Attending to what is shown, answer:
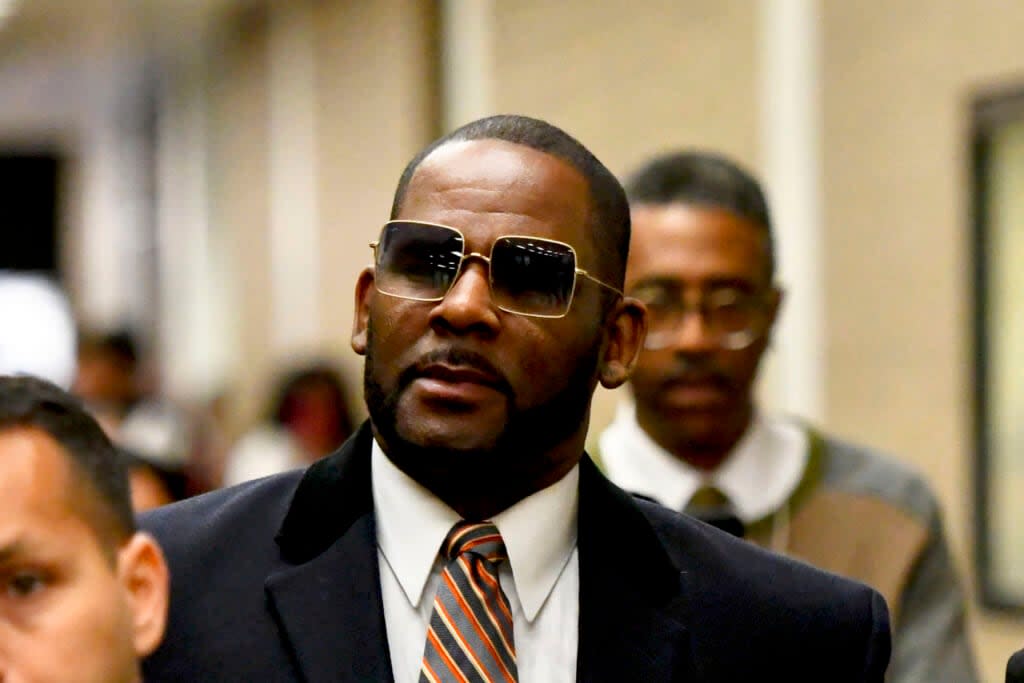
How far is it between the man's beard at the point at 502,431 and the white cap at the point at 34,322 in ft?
54.5

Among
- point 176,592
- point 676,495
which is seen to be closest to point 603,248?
point 176,592

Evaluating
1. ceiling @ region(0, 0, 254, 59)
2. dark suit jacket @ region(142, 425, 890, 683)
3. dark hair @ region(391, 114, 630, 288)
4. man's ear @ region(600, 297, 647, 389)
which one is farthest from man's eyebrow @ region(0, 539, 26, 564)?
Result: ceiling @ region(0, 0, 254, 59)

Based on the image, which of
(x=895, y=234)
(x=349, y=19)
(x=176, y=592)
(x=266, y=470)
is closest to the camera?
(x=176, y=592)

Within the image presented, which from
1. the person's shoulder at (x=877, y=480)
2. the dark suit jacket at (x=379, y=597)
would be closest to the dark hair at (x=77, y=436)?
the dark suit jacket at (x=379, y=597)

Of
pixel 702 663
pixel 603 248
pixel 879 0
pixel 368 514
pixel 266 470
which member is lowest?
pixel 266 470

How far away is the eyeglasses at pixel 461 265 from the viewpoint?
6.39 feet

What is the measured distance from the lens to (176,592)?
6.24 ft

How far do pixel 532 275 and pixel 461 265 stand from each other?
9cm

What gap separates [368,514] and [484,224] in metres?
0.39

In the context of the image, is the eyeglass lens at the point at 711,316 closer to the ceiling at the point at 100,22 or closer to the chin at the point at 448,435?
the chin at the point at 448,435

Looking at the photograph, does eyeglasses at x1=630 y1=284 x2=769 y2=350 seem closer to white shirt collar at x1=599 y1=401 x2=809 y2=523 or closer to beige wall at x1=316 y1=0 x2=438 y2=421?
white shirt collar at x1=599 y1=401 x2=809 y2=523

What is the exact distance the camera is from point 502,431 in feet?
6.37

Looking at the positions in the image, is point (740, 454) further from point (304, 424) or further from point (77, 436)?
point (304, 424)

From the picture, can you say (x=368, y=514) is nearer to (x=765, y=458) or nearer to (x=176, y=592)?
(x=176, y=592)
